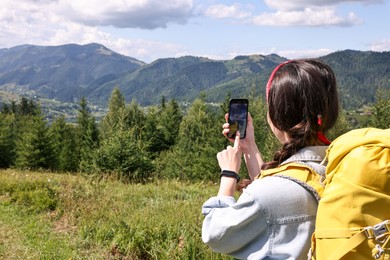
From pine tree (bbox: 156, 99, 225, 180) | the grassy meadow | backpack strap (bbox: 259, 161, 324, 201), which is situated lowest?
pine tree (bbox: 156, 99, 225, 180)

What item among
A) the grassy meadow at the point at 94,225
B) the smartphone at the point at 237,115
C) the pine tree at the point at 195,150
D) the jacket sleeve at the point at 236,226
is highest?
the smartphone at the point at 237,115

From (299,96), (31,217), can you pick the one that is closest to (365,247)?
(299,96)

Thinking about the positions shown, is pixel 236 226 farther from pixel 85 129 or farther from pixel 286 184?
pixel 85 129

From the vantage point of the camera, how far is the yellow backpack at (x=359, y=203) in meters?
1.46

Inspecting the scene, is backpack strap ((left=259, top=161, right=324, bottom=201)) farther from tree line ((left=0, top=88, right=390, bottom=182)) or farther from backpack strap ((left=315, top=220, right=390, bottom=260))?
tree line ((left=0, top=88, right=390, bottom=182))

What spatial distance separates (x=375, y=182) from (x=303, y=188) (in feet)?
1.09

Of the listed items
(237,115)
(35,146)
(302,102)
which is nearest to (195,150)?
(35,146)

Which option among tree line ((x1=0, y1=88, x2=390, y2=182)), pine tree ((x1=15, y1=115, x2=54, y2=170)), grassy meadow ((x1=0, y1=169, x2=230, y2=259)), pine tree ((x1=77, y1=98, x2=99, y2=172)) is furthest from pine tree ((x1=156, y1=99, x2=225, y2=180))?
grassy meadow ((x1=0, y1=169, x2=230, y2=259))

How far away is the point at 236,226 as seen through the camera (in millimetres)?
1710

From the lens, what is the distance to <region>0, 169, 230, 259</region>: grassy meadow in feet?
16.4

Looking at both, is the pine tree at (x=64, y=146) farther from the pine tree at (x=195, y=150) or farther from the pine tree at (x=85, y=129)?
the pine tree at (x=195, y=150)

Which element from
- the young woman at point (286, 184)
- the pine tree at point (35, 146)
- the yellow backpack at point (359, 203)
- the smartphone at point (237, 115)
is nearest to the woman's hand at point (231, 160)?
the young woman at point (286, 184)

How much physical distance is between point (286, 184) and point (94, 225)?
4684 mm

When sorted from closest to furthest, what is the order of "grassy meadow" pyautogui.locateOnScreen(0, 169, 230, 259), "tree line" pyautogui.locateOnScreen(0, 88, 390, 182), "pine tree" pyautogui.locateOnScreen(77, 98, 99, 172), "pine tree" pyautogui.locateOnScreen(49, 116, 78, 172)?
"grassy meadow" pyautogui.locateOnScreen(0, 169, 230, 259)
"tree line" pyautogui.locateOnScreen(0, 88, 390, 182)
"pine tree" pyautogui.locateOnScreen(77, 98, 99, 172)
"pine tree" pyautogui.locateOnScreen(49, 116, 78, 172)
